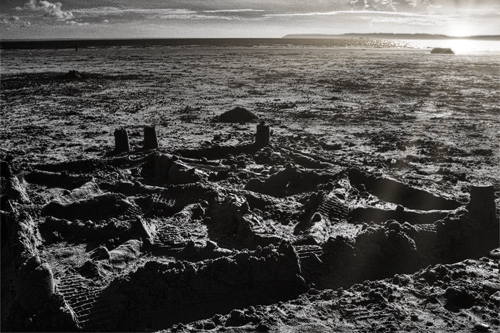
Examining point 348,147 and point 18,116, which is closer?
point 348,147

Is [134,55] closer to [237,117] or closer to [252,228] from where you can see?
[237,117]

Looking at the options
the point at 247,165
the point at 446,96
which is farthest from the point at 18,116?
the point at 446,96

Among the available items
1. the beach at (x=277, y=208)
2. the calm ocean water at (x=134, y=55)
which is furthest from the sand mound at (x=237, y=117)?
the calm ocean water at (x=134, y=55)

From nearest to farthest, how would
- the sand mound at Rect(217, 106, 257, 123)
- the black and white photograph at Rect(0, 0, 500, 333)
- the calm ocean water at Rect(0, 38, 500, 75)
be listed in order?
the black and white photograph at Rect(0, 0, 500, 333), the sand mound at Rect(217, 106, 257, 123), the calm ocean water at Rect(0, 38, 500, 75)

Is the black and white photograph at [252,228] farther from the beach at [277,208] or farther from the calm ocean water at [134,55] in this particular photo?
the calm ocean water at [134,55]

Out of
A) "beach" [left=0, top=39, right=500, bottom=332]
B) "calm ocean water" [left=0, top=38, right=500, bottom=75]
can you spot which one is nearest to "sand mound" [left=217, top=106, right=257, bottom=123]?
"beach" [left=0, top=39, right=500, bottom=332]

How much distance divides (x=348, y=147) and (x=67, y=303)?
8.06 meters

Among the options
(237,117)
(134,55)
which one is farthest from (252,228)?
(134,55)

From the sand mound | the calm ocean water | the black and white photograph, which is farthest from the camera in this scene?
the calm ocean water

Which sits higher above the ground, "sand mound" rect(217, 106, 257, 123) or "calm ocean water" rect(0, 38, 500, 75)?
"calm ocean water" rect(0, 38, 500, 75)

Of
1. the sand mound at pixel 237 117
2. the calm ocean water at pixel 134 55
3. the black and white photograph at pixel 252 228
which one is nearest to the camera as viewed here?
the black and white photograph at pixel 252 228

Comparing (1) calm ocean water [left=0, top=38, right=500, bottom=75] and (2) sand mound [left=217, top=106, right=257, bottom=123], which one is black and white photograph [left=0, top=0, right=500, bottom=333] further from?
(1) calm ocean water [left=0, top=38, right=500, bottom=75]

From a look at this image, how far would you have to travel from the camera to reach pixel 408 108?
55.3 feet

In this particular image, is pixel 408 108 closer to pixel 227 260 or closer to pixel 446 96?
pixel 446 96
